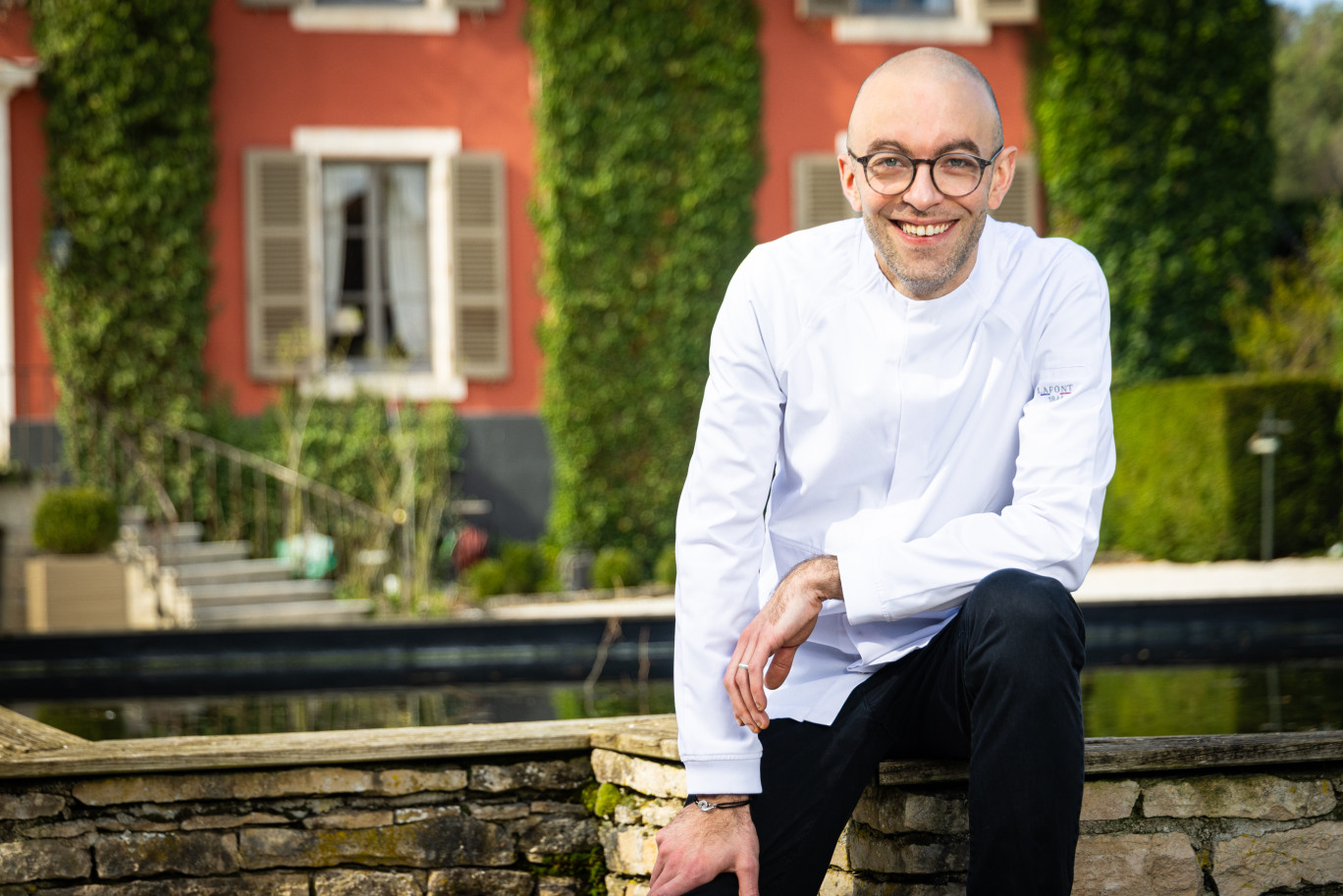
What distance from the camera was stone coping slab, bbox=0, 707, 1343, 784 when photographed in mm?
2135

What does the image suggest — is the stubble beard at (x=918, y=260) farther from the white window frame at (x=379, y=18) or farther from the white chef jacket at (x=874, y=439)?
the white window frame at (x=379, y=18)

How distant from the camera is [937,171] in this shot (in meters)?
1.87

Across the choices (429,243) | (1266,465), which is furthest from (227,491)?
(1266,465)

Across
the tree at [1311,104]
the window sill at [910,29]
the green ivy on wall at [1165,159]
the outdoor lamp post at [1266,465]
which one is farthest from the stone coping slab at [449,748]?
the tree at [1311,104]

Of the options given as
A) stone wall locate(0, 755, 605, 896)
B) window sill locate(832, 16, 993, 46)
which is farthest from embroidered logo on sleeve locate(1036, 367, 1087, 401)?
window sill locate(832, 16, 993, 46)

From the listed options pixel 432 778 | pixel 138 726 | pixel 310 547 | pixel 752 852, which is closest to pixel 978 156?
pixel 752 852

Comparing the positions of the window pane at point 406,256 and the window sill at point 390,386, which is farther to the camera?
the window pane at point 406,256

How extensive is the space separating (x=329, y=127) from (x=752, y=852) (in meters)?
9.59

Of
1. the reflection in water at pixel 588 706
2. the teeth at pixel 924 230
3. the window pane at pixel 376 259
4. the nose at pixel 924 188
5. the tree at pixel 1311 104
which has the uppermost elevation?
the tree at pixel 1311 104

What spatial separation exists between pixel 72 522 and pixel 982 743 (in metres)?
7.59

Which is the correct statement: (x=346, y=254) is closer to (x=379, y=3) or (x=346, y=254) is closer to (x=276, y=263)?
(x=276, y=263)

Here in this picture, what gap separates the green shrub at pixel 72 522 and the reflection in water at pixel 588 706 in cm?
369

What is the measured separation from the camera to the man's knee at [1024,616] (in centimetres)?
169

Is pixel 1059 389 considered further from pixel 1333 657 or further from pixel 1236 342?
pixel 1236 342
